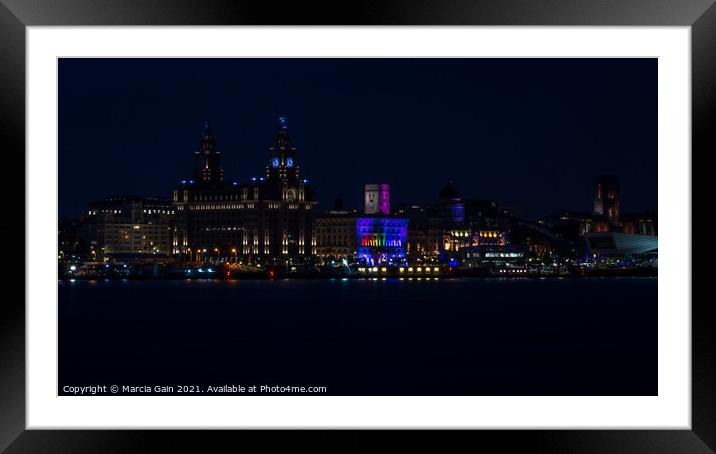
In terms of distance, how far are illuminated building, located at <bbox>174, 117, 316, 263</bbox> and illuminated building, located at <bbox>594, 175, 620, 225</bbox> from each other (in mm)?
18883

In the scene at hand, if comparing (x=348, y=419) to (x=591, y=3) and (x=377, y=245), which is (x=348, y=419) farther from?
(x=377, y=245)

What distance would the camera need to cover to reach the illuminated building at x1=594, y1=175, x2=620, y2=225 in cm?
6544

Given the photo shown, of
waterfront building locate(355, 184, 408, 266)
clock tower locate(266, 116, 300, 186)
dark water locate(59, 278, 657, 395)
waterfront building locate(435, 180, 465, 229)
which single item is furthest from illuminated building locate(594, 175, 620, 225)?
dark water locate(59, 278, 657, 395)

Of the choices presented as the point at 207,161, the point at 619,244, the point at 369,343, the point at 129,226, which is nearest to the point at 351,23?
the point at 369,343

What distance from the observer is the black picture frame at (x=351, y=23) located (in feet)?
11.9

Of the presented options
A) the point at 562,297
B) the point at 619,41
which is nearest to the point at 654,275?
the point at 562,297

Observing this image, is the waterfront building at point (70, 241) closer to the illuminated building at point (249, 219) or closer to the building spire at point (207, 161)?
the illuminated building at point (249, 219)

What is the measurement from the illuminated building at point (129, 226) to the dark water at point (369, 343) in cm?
2069

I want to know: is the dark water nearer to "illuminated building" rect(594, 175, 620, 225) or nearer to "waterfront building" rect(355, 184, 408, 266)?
"waterfront building" rect(355, 184, 408, 266)

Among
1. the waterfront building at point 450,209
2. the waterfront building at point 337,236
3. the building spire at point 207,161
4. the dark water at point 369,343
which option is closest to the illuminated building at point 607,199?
the waterfront building at point 450,209

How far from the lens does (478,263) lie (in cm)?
5838

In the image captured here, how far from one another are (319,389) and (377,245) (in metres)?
47.1

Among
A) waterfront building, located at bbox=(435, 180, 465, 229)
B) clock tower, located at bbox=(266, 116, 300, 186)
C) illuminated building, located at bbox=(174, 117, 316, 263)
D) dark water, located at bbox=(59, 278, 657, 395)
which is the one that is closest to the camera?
dark water, located at bbox=(59, 278, 657, 395)

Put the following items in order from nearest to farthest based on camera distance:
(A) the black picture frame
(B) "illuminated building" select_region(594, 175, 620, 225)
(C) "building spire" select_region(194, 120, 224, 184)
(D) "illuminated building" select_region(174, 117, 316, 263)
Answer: (A) the black picture frame < (D) "illuminated building" select_region(174, 117, 316, 263) < (B) "illuminated building" select_region(594, 175, 620, 225) < (C) "building spire" select_region(194, 120, 224, 184)
